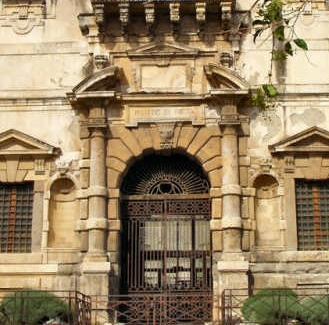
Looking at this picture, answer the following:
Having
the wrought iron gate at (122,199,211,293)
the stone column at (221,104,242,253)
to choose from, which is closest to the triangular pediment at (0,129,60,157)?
the wrought iron gate at (122,199,211,293)

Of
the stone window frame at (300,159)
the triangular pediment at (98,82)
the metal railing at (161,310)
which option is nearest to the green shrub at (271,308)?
the metal railing at (161,310)

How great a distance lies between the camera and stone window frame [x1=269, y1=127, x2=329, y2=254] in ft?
48.1

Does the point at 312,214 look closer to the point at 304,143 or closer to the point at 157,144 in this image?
the point at 304,143

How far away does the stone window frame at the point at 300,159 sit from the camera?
14.7 metres

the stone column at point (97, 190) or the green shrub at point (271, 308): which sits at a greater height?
the stone column at point (97, 190)

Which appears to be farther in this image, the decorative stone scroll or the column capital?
the decorative stone scroll

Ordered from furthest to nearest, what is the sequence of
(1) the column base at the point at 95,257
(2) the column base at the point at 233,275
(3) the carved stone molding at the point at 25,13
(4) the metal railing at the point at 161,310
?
(3) the carved stone molding at the point at 25,13 < (1) the column base at the point at 95,257 < (2) the column base at the point at 233,275 < (4) the metal railing at the point at 161,310

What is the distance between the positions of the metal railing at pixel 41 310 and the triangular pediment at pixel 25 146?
328 centimetres

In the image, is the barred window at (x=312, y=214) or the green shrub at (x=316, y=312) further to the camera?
the barred window at (x=312, y=214)

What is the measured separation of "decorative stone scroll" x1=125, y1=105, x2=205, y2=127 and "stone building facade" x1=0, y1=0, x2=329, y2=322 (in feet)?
0.10

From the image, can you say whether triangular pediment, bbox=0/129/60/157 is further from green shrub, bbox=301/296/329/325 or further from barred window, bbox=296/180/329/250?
green shrub, bbox=301/296/329/325

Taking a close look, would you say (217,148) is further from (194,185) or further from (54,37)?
(54,37)

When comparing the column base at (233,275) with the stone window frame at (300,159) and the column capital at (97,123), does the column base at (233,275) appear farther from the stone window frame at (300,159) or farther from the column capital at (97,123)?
the column capital at (97,123)

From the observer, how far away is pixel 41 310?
12.4 m
